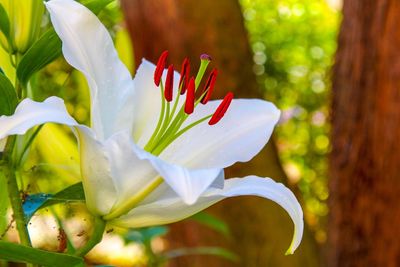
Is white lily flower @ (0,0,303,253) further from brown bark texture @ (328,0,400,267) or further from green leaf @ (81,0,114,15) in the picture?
Result: brown bark texture @ (328,0,400,267)

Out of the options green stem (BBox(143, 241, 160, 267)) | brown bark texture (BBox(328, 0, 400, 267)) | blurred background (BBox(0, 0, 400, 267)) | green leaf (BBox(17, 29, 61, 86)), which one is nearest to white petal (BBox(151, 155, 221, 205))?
green leaf (BBox(17, 29, 61, 86))

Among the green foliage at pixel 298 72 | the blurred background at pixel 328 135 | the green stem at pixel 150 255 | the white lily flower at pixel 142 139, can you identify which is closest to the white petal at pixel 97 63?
the white lily flower at pixel 142 139

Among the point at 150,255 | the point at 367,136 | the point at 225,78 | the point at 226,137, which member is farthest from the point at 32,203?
the point at 225,78

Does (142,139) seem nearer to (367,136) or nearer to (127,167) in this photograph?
(127,167)

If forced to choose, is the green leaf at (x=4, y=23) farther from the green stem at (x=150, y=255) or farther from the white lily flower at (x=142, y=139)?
the green stem at (x=150, y=255)

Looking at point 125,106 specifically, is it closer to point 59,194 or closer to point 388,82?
point 59,194

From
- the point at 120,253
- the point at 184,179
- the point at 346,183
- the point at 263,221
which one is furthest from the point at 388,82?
the point at 120,253
